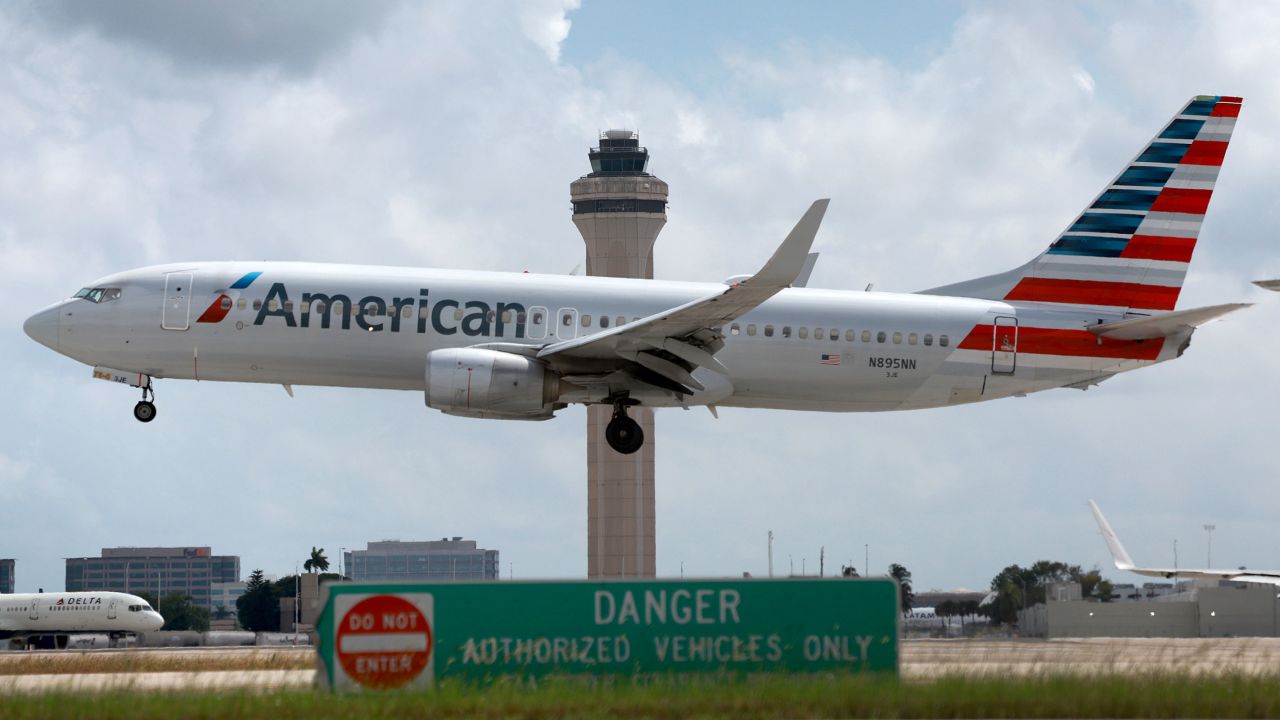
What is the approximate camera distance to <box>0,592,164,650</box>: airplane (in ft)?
297

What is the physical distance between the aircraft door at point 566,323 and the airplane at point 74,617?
61250 mm

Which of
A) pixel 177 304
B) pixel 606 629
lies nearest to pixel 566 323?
pixel 177 304

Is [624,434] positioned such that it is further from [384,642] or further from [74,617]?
[74,617]

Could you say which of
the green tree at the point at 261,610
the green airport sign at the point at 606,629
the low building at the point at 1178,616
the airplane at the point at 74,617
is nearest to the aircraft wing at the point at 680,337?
the green airport sign at the point at 606,629

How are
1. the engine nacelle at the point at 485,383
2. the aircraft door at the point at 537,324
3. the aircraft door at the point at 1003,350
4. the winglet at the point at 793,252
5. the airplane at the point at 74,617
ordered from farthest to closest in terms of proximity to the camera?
the airplane at the point at 74,617, the aircraft door at the point at 1003,350, the aircraft door at the point at 537,324, the engine nacelle at the point at 485,383, the winglet at the point at 793,252

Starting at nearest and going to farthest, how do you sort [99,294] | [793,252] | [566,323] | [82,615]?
[793,252] < [566,323] < [99,294] < [82,615]

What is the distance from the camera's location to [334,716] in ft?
57.2

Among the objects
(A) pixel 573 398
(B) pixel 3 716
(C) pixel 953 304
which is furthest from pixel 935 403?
(B) pixel 3 716

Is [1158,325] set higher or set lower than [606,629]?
higher

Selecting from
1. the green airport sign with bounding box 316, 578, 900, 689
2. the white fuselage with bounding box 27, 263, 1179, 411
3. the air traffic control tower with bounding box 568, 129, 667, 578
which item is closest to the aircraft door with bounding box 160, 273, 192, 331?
the white fuselage with bounding box 27, 263, 1179, 411

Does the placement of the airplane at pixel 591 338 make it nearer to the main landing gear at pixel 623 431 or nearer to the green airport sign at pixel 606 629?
the main landing gear at pixel 623 431

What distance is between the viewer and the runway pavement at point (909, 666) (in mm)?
21547

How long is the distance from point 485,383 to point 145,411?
8692 millimetres

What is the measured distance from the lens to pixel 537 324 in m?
36.0
